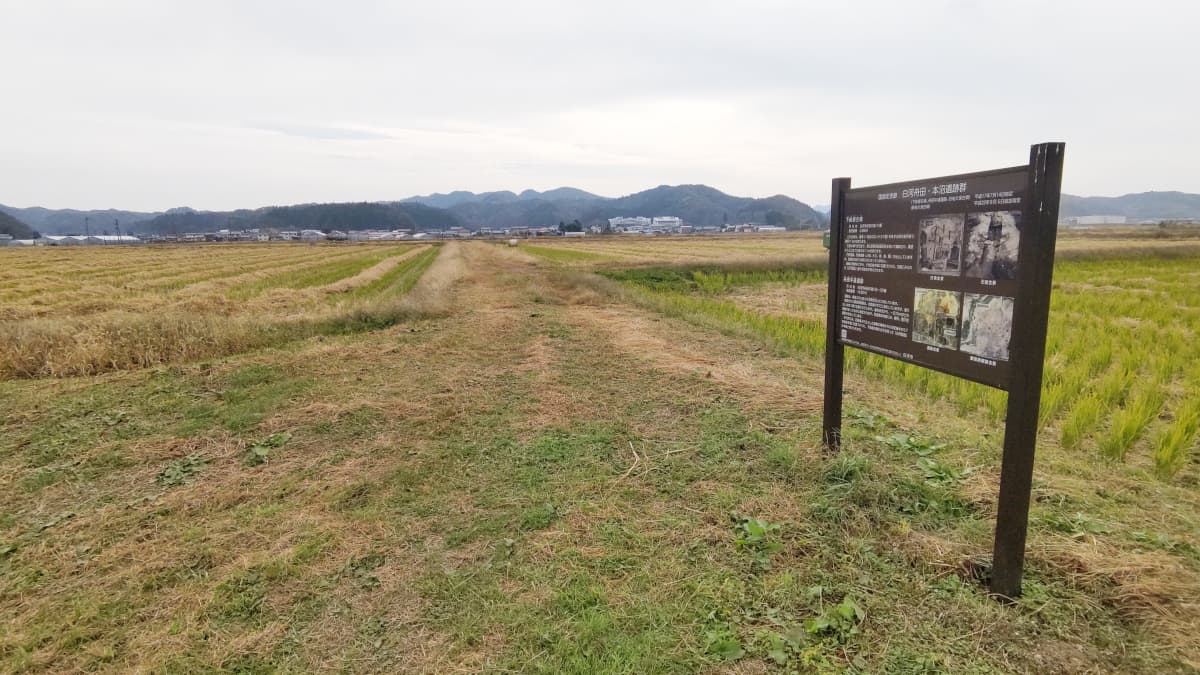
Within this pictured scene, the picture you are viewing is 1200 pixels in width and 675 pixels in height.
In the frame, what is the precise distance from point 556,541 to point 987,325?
2.91 metres

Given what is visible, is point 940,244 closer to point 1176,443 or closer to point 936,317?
point 936,317

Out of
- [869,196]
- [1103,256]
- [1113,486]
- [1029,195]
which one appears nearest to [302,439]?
[869,196]

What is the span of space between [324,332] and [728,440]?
1014cm

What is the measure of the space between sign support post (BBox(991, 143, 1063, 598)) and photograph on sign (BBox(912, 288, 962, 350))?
1.45ft

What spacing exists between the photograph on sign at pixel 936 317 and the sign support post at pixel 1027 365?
0.44 m

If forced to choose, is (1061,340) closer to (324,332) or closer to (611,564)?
(611,564)

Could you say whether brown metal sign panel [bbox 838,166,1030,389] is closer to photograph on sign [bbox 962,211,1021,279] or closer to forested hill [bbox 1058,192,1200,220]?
photograph on sign [bbox 962,211,1021,279]

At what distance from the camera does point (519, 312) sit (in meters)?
13.8

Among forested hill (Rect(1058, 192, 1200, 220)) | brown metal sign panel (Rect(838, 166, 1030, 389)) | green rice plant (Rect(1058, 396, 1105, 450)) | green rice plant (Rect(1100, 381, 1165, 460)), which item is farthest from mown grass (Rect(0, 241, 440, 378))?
forested hill (Rect(1058, 192, 1200, 220))

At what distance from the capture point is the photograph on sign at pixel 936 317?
3.29 meters

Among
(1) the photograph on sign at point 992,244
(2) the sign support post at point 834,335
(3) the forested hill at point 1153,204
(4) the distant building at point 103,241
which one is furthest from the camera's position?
(3) the forested hill at point 1153,204

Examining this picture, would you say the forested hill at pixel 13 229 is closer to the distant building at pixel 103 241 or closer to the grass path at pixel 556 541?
the distant building at pixel 103 241

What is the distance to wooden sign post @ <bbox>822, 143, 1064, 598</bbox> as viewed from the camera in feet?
8.97

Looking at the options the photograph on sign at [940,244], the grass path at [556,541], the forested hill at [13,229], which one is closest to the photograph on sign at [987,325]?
the photograph on sign at [940,244]
